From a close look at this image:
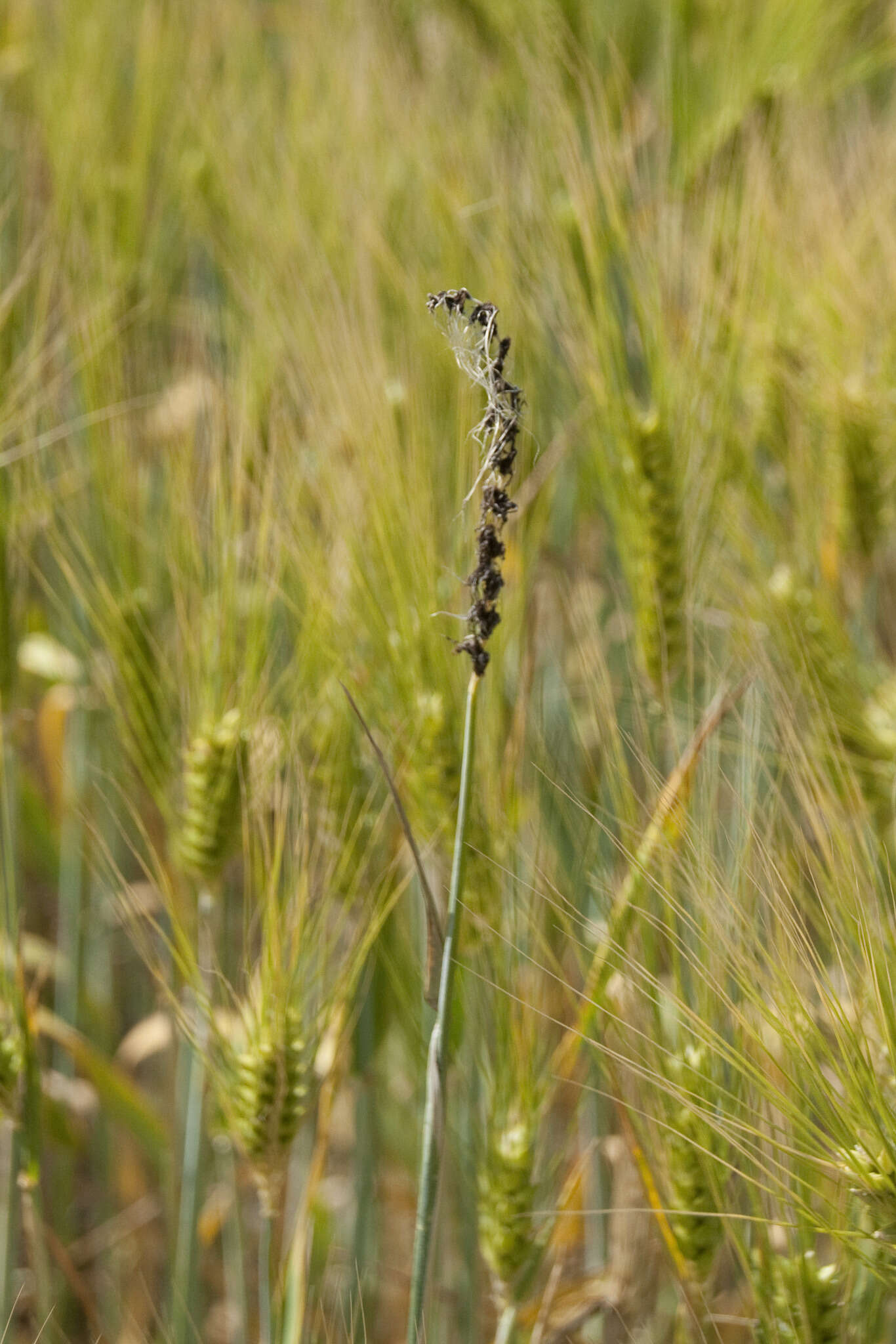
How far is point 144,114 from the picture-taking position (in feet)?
3.85

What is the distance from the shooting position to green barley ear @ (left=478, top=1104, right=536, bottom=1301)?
60 centimetres

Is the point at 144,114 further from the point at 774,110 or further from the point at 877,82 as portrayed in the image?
the point at 877,82

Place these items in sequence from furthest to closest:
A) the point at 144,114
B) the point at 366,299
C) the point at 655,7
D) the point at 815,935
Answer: the point at 655,7 → the point at 144,114 → the point at 815,935 → the point at 366,299

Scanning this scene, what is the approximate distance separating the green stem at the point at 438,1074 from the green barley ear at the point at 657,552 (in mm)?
272

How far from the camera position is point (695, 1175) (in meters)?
0.58

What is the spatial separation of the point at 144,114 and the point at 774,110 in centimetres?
59

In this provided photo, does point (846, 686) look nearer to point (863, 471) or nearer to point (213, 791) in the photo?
point (863, 471)

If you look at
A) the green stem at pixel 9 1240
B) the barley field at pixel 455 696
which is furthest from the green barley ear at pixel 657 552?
the green stem at pixel 9 1240

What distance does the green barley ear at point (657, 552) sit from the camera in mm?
727

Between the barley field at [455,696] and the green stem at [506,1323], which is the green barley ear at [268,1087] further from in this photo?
the green stem at [506,1323]

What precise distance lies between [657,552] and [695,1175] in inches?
13.7

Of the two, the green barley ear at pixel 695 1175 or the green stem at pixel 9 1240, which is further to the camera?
the green stem at pixel 9 1240

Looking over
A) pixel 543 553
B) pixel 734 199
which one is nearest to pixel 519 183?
pixel 734 199

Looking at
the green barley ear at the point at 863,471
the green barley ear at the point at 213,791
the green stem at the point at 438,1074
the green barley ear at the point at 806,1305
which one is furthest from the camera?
the green barley ear at the point at 863,471
